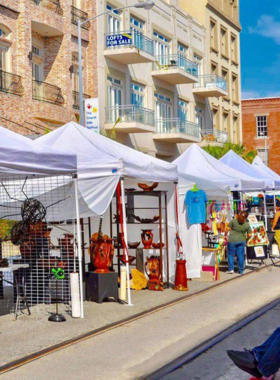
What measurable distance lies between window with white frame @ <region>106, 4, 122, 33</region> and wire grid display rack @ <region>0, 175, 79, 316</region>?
930 inches

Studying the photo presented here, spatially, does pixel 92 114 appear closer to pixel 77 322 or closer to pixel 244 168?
pixel 244 168

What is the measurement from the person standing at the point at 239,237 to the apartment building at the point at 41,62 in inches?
469

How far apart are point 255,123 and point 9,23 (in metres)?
45.8

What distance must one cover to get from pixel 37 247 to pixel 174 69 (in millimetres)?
28826

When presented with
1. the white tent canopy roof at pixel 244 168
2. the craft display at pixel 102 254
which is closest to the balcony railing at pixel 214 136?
the white tent canopy roof at pixel 244 168

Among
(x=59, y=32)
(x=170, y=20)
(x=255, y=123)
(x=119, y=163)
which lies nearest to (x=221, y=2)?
(x=170, y=20)

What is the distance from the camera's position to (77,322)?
11.5 m

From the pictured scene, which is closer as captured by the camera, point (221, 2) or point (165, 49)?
point (165, 49)

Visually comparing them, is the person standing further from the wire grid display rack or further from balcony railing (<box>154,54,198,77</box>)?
balcony railing (<box>154,54,198,77</box>)

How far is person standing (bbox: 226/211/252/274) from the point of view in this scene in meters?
18.9

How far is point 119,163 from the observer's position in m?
13.1

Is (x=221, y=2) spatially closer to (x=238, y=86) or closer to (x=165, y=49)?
(x=238, y=86)

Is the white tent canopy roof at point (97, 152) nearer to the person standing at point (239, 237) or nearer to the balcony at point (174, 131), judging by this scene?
the person standing at point (239, 237)

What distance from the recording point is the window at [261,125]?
70.1 m
